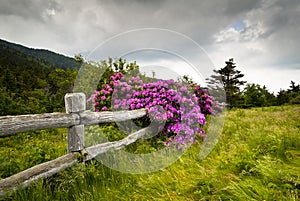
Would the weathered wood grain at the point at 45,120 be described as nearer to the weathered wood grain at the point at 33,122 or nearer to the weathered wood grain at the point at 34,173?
the weathered wood grain at the point at 33,122

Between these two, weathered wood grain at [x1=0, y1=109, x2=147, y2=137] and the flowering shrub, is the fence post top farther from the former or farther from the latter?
the flowering shrub

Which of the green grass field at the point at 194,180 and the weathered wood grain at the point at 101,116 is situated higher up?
the weathered wood grain at the point at 101,116

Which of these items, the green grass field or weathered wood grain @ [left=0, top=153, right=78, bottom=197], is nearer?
the green grass field

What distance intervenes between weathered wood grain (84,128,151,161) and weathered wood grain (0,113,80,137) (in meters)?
0.54

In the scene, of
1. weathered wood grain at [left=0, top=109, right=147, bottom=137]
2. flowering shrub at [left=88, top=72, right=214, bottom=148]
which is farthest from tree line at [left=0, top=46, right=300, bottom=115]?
weathered wood grain at [left=0, top=109, right=147, bottom=137]

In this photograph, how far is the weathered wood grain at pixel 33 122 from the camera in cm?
216

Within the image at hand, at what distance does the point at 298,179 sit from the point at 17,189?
2720 millimetres

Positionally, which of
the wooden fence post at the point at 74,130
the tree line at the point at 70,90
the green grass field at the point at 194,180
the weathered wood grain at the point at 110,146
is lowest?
the green grass field at the point at 194,180

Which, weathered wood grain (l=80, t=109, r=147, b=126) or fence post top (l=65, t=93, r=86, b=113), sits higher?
fence post top (l=65, t=93, r=86, b=113)

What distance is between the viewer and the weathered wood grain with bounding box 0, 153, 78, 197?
7.32ft

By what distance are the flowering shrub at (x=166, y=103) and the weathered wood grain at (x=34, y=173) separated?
226cm

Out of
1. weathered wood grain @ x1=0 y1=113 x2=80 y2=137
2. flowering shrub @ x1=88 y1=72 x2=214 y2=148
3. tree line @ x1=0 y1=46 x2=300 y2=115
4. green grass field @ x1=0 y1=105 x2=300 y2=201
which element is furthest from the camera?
tree line @ x1=0 y1=46 x2=300 y2=115

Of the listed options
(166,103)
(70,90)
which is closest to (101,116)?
(166,103)

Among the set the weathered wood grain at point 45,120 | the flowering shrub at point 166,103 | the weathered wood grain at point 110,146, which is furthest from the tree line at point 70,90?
the weathered wood grain at point 45,120
